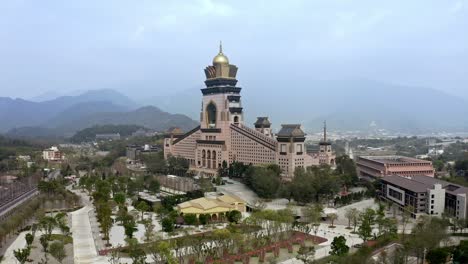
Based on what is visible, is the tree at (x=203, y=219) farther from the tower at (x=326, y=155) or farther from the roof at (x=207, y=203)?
the tower at (x=326, y=155)

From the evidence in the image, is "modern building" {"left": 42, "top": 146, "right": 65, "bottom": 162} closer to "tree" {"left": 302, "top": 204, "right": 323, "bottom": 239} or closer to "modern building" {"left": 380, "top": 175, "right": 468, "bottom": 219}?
"tree" {"left": 302, "top": 204, "right": 323, "bottom": 239}

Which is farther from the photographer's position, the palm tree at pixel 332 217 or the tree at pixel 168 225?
the palm tree at pixel 332 217

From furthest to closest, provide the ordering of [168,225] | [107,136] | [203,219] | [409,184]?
1. [107,136]
2. [409,184]
3. [203,219]
4. [168,225]

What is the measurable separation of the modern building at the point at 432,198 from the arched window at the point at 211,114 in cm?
3021

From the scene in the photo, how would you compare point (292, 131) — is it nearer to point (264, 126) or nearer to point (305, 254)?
point (264, 126)

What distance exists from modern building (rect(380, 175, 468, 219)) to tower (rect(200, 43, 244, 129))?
27271mm

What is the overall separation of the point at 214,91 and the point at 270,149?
46.7 feet

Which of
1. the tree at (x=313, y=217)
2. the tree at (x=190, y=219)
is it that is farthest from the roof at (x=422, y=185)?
the tree at (x=190, y=219)

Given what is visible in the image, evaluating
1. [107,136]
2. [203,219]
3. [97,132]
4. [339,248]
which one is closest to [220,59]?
[203,219]

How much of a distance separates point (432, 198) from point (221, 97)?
109 feet

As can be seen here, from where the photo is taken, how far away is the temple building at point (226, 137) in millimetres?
53562

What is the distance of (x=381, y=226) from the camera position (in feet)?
93.6

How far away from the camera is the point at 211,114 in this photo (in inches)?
2452

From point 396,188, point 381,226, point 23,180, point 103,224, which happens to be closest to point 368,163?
point 396,188
